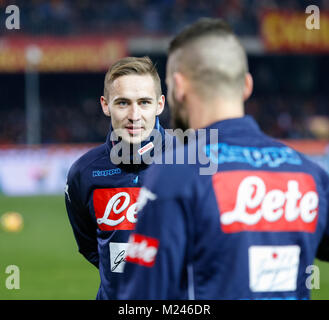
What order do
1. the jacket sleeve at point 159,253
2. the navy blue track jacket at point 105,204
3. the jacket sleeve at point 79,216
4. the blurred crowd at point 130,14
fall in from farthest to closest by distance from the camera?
1. the blurred crowd at point 130,14
2. the jacket sleeve at point 79,216
3. the navy blue track jacket at point 105,204
4. the jacket sleeve at point 159,253

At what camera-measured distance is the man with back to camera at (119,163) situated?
13.8ft

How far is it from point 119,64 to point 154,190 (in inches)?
82.4

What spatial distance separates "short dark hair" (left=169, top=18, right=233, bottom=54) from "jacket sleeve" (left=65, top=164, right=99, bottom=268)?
200 centimetres

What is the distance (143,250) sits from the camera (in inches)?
95.3

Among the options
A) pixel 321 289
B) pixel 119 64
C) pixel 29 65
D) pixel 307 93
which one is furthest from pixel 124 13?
pixel 119 64

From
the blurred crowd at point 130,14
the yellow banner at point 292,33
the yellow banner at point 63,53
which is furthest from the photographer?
the yellow banner at point 292,33

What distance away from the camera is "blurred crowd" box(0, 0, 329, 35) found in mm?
28109

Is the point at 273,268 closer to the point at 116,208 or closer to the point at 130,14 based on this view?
the point at 116,208

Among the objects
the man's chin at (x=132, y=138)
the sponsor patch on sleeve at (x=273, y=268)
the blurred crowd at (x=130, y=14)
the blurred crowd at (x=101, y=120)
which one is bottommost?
the sponsor patch on sleeve at (x=273, y=268)

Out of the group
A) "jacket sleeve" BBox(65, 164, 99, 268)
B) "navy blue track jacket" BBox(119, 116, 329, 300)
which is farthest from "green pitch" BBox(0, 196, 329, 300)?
"navy blue track jacket" BBox(119, 116, 329, 300)

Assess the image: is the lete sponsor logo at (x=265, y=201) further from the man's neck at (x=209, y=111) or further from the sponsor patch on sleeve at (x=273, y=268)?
the man's neck at (x=209, y=111)

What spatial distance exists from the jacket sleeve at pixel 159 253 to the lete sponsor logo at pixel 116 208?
1.73 m

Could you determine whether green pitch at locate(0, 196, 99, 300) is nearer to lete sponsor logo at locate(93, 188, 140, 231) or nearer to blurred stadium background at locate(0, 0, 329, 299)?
lete sponsor logo at locate(93, 188, 140, 231)
